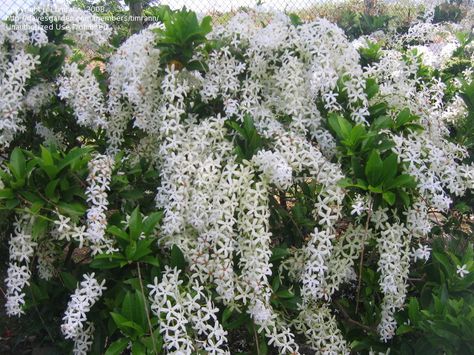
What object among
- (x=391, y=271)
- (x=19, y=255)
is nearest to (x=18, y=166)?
(x=19, y=255)

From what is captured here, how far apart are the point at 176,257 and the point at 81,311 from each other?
383 millimetres

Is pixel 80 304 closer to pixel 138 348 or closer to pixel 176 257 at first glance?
pixel 138 348

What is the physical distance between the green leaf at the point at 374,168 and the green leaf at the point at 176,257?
29.9 inches

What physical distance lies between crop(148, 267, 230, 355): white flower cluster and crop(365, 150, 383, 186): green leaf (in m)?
0.75

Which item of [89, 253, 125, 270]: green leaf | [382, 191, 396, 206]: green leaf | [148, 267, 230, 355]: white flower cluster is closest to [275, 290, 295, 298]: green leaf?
[148, 267, 230, 355]: white flower cluster

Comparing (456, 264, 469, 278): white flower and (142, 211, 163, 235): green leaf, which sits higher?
(142, 211, 163, 235): green leaf

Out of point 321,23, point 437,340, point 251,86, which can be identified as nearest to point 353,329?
point 437,340

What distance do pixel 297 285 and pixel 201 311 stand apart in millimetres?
457

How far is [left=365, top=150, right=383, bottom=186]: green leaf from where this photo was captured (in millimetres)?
1898

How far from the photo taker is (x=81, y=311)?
1837mm

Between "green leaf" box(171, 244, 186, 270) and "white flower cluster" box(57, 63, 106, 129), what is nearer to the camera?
"green leaf" box(171, 244, 186, 270)

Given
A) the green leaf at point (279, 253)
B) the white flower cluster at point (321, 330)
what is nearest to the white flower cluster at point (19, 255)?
the green leaf at point (279, 253)

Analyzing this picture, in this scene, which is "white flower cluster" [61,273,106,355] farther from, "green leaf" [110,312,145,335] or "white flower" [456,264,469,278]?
"white flower" [456,264,469,278]

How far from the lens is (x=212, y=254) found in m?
1.88
